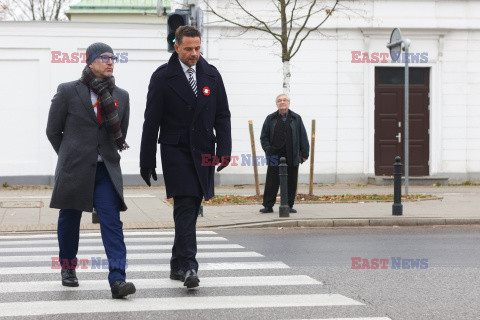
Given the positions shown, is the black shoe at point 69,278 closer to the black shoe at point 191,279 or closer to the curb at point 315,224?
the black shoe at point 191,279

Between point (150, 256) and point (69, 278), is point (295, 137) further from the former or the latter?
point (69, 278)

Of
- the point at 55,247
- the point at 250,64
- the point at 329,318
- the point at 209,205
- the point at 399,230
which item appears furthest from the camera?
the point at 250,64

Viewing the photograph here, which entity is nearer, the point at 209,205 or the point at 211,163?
the point at 211,163

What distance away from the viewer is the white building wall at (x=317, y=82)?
19.6m

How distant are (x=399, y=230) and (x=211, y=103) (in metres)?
5.82

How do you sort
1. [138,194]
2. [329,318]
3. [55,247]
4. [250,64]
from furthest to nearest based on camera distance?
[250,64]
[138,194]
[55,247]
[329,318]

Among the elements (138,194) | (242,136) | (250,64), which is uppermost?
(250,64)

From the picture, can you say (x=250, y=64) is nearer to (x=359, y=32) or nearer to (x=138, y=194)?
(x=359, y=32)

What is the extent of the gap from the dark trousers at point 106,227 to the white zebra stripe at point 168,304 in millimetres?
301

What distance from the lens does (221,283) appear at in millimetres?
6898

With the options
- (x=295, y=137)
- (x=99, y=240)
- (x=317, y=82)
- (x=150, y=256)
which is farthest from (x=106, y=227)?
(x=317, y=82)

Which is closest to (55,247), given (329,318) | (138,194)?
(329,318)

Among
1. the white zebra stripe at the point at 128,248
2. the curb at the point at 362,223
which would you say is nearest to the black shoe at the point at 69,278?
the white zebra stripe at the point at 128,248

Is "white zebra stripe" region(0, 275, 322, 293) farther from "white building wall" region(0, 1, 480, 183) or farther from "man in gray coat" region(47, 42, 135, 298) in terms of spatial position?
"white building wall" region(0, 1, 480, 183)
